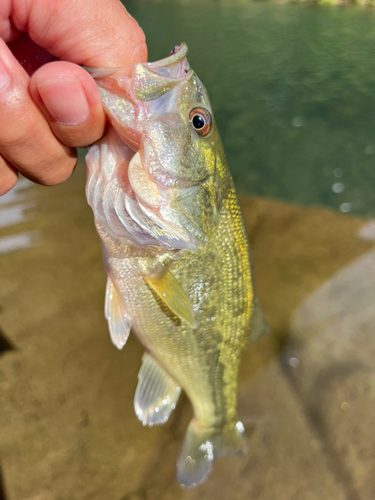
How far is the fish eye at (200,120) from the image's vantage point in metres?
1.01

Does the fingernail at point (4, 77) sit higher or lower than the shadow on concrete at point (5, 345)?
higher

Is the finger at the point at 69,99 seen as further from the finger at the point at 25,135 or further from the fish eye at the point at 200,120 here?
the fish eye at the point at 200,120

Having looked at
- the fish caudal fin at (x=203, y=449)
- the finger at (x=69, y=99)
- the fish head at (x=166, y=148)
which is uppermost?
the finger at (x=69, y=99)

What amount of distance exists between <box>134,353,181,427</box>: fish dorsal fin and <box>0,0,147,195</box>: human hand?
1.09m

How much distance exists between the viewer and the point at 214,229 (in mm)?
1249

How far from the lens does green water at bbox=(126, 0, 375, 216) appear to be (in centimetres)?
487

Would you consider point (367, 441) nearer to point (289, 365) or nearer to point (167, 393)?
point (289, 365)

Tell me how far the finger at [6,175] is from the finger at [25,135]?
28mm

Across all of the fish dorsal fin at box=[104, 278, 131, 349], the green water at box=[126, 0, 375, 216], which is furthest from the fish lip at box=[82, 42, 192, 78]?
the green water at box=[126, 0, 375, 216]

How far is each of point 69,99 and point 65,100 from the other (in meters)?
0.02

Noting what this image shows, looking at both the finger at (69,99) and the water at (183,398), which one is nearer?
the finger at (69,99)

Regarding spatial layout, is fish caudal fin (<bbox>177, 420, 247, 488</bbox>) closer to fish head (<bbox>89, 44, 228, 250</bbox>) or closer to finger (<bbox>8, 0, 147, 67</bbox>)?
fish head (<bbox>89, 44, 228, 250</bbox>)


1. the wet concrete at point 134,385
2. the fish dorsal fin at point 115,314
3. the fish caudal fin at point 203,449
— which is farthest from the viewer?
the wet concrete at point 134,385

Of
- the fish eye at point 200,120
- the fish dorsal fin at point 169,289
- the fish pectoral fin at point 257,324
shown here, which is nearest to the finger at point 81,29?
the fish eye at point 200,120
